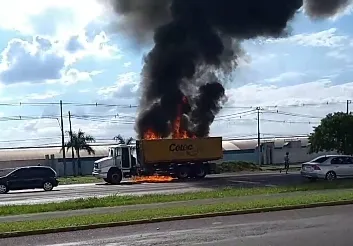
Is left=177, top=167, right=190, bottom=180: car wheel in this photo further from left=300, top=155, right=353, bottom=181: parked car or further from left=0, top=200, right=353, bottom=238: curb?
left=0, top=200, right=353, bottom=238: curb

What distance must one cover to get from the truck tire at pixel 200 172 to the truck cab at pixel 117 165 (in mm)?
4479

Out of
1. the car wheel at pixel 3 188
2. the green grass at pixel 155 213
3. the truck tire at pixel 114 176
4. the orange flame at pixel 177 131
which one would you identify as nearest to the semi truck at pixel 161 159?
the truck tire at pixel 114 176

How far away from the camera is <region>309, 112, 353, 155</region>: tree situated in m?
47.3

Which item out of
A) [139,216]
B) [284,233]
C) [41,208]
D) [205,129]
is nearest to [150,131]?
[205,129]

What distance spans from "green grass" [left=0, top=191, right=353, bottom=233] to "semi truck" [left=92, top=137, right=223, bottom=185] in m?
21.0

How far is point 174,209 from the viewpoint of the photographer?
15.9 metres

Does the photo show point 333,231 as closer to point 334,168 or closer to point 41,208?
point 41,208

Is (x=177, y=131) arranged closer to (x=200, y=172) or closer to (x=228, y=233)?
(x=200, y=172)

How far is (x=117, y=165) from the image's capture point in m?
38.1

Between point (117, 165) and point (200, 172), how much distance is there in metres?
6.10

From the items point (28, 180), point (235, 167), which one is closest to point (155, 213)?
point (28, 180)

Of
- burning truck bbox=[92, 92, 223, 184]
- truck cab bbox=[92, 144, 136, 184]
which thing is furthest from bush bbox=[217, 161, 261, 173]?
truck cab bbox=[92, 144, 136, 184]

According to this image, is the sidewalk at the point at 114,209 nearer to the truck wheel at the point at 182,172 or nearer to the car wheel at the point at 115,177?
the car wheel at the point at 115,177

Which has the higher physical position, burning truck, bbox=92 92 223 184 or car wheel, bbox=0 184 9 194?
burning truck, bbox=92 92 223 184
